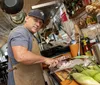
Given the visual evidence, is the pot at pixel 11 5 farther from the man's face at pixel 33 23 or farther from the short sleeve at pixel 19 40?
the short sleeve at pixel 19 40

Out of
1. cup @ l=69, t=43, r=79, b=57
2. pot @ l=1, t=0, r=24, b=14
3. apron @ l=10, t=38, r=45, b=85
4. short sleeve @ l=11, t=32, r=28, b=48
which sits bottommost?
apron @ l=10, t=38, r=45, b=85

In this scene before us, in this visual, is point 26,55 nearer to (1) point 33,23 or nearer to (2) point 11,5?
(1) point 33,23

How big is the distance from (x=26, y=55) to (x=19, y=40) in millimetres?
161

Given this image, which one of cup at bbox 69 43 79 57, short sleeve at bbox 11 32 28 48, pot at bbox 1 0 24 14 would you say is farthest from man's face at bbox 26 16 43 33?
pot at bbox 1 0 24 14

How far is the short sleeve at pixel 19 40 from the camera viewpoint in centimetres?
187

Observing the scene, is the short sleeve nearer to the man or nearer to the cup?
the man

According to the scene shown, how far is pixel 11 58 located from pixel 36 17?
1.68ft

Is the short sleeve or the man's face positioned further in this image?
the man's face

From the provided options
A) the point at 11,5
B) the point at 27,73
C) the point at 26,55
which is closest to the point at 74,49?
the point at 27,73

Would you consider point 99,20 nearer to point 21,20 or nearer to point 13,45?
point 13,45

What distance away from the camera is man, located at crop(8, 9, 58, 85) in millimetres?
1862

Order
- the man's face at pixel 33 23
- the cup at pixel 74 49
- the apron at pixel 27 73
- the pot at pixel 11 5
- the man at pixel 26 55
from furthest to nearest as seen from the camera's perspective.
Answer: the pot at pixel 11 5
the cup at pixel 74 49
the apron at pixel 27 73
the man's face at pixel 33 23
the man at pixel 26 55

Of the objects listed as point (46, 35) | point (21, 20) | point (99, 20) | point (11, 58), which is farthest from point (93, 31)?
point (21, 20)

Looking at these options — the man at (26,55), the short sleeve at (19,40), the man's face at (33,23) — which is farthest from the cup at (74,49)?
the short sleeve at (19,40)
